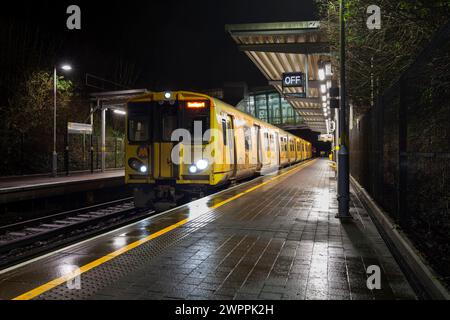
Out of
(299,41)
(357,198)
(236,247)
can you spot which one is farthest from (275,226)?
(299,41)

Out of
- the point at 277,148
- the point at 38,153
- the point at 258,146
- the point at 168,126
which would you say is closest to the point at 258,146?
the point at 258,146

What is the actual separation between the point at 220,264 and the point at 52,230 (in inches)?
238

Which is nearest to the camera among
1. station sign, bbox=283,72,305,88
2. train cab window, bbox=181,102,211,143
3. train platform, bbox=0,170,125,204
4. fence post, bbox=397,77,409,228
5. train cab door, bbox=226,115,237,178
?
fence post, bbox=397,77,409,228

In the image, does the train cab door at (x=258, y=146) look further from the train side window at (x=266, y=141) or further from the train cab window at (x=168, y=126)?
the train cab window at (x=168, y=126)

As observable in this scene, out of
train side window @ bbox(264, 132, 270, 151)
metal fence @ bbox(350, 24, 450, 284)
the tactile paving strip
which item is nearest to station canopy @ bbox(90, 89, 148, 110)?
train side window @ bbox(264, 132, 270, 151)

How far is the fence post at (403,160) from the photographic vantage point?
5.98 meters

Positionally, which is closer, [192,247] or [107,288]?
[107,288]

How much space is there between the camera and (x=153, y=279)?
4195 millimetres

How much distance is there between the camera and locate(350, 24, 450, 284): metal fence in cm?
534

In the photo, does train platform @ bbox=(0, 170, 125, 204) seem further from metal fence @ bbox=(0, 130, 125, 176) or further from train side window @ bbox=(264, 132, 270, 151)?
train side window @ bbox=(264, 132, 270, 151)

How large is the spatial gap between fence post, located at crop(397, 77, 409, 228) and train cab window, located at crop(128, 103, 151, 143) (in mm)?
6522

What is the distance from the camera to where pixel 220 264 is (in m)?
4.72
